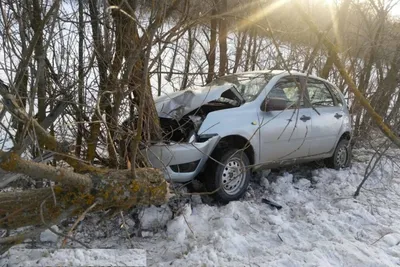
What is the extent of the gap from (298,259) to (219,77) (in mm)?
2965

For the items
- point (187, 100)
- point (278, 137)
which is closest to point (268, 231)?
point (278, 137)

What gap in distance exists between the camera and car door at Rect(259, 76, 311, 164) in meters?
4.95

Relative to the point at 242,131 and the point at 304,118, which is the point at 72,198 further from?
the point at 304,118

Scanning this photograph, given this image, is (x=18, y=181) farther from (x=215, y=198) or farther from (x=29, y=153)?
(x=215, y=198)

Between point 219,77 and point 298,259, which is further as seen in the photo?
→ point 219,77

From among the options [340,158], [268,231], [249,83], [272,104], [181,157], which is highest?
[249,83]

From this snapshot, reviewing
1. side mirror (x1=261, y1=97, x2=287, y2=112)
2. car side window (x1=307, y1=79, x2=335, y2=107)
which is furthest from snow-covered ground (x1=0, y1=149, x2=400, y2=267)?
car side window (x1=307, y1=79, x2=335, y2=107)

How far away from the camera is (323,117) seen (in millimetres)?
5859

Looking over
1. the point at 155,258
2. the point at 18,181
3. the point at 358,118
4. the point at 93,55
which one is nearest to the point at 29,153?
the point at 18,181

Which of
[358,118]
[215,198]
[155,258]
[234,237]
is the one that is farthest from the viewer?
[358,118]

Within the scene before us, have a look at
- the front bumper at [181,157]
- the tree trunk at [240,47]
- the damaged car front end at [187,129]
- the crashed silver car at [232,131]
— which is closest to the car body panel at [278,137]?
the crashed silver car at [232,131]

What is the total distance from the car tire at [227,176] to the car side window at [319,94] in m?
1.84

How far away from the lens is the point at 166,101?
194 inches

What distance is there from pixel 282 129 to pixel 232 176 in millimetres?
1053
